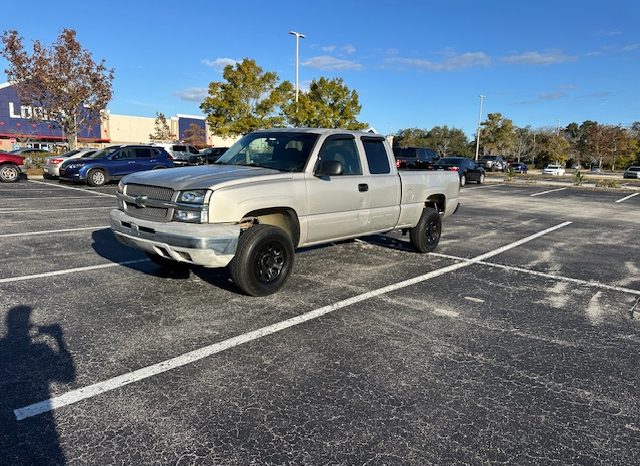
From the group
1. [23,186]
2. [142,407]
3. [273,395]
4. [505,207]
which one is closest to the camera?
[142,407]

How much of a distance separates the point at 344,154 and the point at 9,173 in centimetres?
1823

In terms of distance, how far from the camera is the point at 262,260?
15.9 feet

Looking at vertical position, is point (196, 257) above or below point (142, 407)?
above

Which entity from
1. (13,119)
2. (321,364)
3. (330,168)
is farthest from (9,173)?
(13,119)

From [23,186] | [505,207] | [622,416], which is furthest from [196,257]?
[23,186]

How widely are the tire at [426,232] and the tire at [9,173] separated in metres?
18.3

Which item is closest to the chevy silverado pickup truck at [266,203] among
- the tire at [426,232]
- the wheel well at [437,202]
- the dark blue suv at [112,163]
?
the tire at [426,232]

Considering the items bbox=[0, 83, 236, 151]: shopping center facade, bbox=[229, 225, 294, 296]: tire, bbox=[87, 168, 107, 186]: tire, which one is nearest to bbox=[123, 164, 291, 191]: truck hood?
bbox=[229, 225, 294, 296]: tire

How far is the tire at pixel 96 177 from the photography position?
58.7 ft

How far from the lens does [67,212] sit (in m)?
10.8

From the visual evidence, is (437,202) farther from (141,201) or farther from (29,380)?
(29,380)

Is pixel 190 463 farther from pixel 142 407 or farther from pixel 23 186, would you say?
pixel 23 186

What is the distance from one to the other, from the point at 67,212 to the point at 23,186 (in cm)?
846

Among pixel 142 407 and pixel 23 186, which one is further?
pixel 23 186
